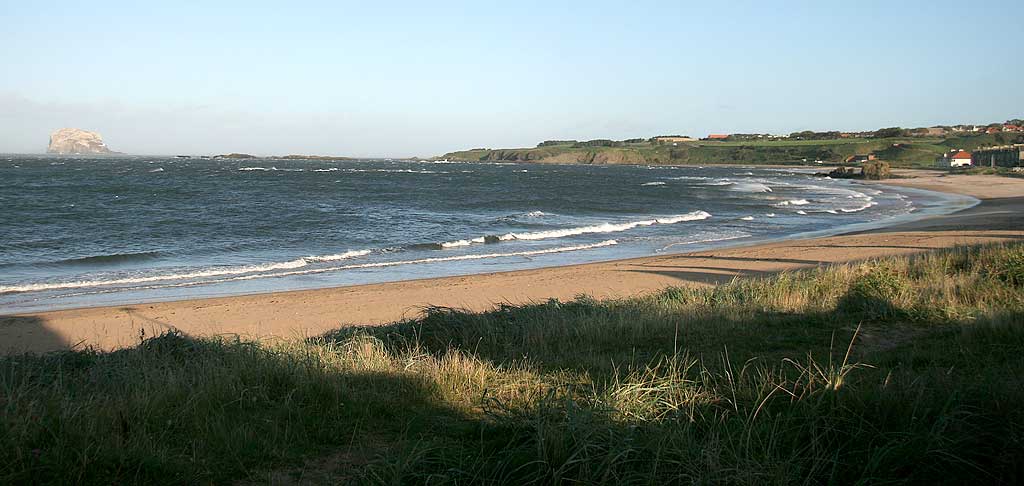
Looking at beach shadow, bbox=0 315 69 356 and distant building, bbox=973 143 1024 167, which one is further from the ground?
distant building, bbox=973 143 1024 167

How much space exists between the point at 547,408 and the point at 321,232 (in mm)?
27828

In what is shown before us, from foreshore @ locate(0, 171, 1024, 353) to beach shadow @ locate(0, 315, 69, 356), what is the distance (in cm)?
2

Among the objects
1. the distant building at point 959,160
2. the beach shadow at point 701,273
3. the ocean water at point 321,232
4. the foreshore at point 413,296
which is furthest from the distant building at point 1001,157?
the beach shadow at point 701,273

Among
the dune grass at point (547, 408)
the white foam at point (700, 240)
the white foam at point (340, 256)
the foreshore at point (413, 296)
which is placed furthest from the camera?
Result: the white foam at point (700, 240)

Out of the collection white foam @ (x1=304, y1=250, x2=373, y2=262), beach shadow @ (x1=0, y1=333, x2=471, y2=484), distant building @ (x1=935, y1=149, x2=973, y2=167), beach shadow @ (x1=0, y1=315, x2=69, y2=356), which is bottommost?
white foam @ (x1=304, y1=250, x2=373, y2=262)

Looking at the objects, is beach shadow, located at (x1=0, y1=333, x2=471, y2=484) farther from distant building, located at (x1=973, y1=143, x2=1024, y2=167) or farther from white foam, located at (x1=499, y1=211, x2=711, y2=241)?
distant building, located at (x1=973, y1=143, x2=1024, y2=167)

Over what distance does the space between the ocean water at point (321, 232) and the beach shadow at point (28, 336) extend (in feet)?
7.23

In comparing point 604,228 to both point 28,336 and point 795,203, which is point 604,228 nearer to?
point 795,203

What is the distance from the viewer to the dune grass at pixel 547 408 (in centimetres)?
391

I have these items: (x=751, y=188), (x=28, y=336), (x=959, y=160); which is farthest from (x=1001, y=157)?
(x=28, y=336)

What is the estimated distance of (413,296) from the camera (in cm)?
1620

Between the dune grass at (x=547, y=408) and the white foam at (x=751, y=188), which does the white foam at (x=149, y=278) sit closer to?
the dune grass at (x=547, y=408)

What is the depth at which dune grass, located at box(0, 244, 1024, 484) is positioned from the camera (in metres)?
3.91

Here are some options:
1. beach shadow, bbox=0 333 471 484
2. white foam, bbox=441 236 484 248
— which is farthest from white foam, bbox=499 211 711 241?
beach shadow, bbox=0 333 471 484
